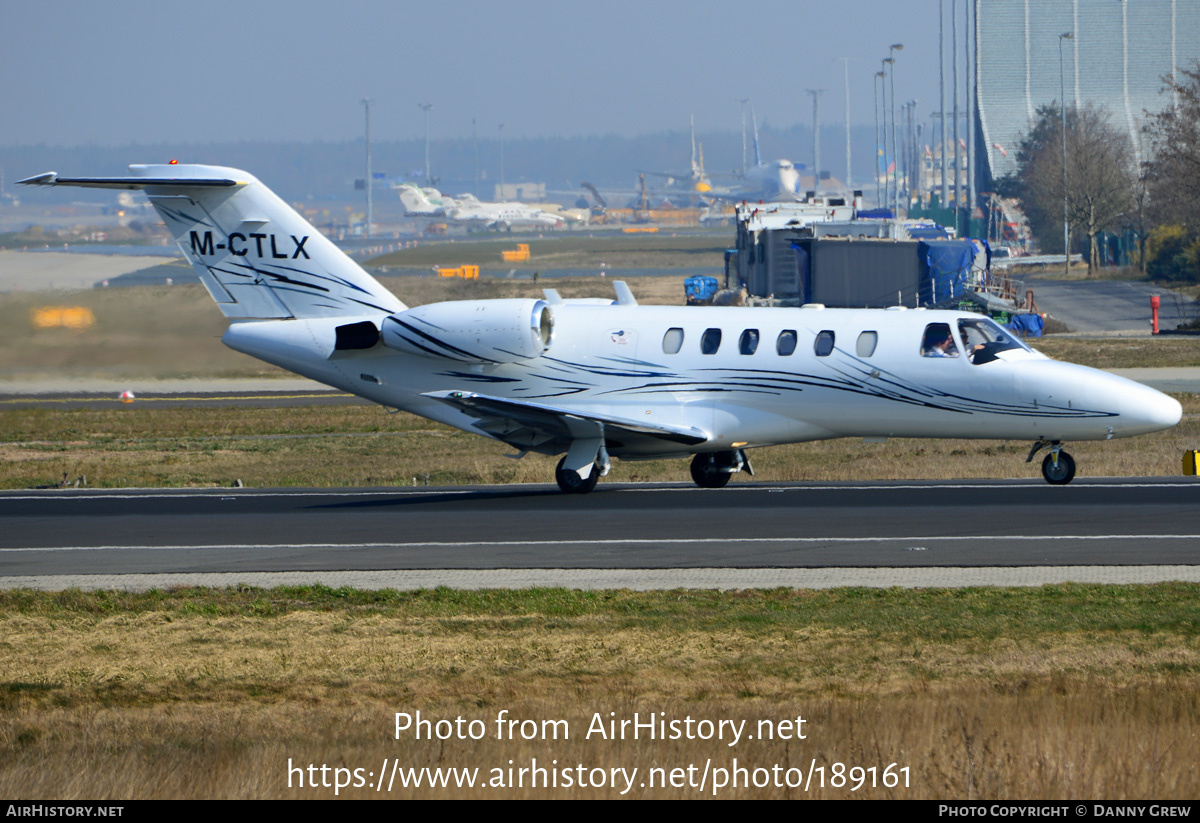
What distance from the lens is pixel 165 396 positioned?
2080 inches

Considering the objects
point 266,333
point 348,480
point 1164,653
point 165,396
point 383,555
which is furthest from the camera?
point 165,396

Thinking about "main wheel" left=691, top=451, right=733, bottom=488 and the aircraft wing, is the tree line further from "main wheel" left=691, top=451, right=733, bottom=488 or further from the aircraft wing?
the aircraft wing

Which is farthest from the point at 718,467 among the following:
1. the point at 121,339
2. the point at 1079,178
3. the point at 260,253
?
the point at 1079,178

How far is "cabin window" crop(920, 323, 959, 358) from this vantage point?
74.5 ft

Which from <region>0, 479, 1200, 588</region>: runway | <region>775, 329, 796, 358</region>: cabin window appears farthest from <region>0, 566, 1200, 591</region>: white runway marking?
<region>775, 329, 796, 358</region>: cabin window

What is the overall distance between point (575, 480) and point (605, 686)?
12.5 metres

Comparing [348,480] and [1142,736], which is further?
[348,480]

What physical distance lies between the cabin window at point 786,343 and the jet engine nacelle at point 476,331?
3997mm

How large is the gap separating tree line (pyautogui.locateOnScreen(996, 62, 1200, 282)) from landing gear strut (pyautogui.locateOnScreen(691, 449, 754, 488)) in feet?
184

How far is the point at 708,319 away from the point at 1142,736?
15.5 meters

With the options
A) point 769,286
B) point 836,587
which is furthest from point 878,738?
point 769,286

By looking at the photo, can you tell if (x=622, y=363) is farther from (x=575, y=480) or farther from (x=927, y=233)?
(x=927, y=233)

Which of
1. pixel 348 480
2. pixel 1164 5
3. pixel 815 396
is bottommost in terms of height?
pixel 348 480

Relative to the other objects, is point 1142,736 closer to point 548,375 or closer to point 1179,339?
point 548,375
